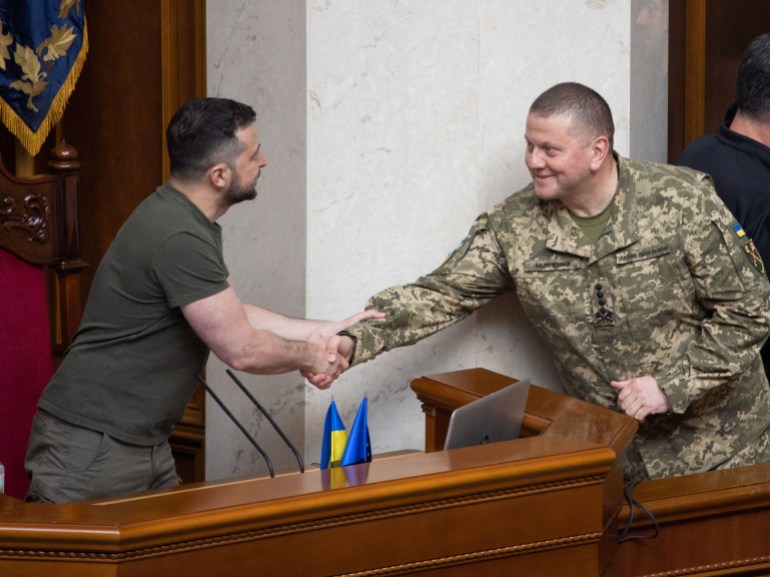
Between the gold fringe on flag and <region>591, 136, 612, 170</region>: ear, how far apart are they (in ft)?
4.47

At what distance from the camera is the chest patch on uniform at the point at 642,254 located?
2.81 m

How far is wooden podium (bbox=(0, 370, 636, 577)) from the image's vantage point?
1800 mm

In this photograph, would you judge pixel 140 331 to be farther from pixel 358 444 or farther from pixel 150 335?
pixel 358 444

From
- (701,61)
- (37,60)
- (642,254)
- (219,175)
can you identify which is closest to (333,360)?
(219,175)

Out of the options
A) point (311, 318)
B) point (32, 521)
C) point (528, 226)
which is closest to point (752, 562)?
point (528, 226)

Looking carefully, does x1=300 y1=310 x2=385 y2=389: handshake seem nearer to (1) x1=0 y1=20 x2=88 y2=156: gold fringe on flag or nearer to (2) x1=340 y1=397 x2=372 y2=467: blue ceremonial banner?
(2) x1=340 y1=397 x2=372 y2=467: blue ceremonial banner

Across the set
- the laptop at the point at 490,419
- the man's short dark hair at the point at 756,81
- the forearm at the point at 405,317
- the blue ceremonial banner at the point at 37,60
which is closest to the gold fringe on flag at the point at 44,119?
the blue ceremonial banner at the point at 37,60

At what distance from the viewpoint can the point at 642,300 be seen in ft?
9.26

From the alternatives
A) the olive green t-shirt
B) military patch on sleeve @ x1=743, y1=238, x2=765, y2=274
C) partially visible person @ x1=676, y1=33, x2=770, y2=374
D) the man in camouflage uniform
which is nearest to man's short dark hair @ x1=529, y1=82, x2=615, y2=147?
the man in camouflage uniform

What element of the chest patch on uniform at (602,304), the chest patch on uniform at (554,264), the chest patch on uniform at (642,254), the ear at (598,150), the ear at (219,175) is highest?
the ear at (598,150)

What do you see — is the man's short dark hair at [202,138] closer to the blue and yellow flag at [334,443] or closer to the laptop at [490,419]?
the blue and yellow flag at [334,443]

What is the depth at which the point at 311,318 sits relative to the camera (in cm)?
304

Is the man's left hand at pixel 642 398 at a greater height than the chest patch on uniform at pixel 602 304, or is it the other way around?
the chest patch on uniform at pixel 602 304

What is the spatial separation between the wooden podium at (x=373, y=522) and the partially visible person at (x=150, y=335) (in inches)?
17.8
